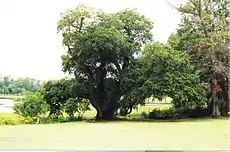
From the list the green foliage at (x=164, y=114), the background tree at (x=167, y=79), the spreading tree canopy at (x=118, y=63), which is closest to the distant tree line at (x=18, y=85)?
the spreading tree canopy at (x=118, y=63)

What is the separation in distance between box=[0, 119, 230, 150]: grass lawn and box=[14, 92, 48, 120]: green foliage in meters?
0.06

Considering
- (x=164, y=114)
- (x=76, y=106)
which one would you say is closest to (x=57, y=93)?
(x=76, y=106)

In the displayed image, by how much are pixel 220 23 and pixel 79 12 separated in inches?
28.4

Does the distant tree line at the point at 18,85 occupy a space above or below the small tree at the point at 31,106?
above

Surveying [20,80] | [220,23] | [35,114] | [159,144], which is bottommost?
[159,144]

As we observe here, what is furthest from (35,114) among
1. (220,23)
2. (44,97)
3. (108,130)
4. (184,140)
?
(220,23)

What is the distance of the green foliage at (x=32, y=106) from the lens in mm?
2240

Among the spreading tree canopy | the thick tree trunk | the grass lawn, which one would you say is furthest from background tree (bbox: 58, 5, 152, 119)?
the thick tree trunk

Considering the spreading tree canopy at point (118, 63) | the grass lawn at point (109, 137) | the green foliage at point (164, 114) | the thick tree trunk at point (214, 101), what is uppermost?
the spreading tree canopy at point (118, 63)

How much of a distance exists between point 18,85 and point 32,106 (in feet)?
0.42

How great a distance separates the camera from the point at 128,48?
230cm

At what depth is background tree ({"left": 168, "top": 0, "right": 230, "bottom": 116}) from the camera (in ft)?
7.51

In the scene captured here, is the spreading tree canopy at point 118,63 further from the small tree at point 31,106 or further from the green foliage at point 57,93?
the small tree at point 31,106

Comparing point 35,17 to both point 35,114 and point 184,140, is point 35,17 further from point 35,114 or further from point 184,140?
point 184,140
